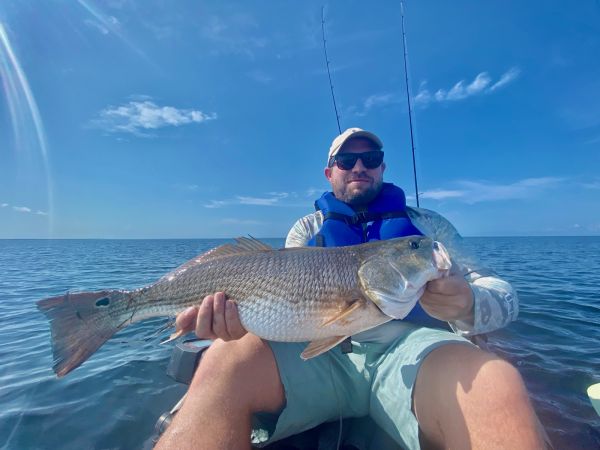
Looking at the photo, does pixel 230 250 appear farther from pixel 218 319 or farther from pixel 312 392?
pixel 312 392

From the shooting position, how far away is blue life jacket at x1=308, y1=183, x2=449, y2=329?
403 cm

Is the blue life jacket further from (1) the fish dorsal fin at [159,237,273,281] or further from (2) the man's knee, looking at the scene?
(2) the man's knee

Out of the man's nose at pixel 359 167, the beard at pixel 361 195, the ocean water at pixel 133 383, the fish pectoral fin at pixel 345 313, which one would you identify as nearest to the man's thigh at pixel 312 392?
the fish pectoral fin at pixel 345 313

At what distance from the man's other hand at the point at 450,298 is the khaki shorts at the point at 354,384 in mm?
200

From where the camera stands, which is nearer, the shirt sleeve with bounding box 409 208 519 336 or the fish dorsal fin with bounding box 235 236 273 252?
the shirt sleeve with bounding box 409 208 519 336

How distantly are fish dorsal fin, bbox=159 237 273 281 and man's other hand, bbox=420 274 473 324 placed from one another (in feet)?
5.09

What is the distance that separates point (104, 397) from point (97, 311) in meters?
2.34

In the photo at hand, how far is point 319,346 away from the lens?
2766 millimetres

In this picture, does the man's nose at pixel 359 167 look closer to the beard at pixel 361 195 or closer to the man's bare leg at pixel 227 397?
the beard at pixel 361 195

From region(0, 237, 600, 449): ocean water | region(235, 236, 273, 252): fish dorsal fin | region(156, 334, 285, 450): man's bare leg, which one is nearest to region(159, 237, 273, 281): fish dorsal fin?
region(235, 236, 273, 252): fish dorsal fin

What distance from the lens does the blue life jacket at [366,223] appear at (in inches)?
159

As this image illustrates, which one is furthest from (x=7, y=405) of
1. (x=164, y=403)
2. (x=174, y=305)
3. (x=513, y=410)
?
(x=513, y=410)

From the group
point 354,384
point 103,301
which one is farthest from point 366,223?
point 103,301

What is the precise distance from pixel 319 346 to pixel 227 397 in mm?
804
